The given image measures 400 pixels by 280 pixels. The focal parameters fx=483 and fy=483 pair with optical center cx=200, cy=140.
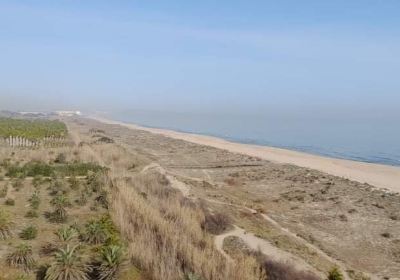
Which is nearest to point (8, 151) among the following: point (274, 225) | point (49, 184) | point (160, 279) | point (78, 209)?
point (49, 184)

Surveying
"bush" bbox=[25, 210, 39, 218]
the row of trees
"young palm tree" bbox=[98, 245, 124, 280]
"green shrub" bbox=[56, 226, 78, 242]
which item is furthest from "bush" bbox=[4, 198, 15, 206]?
the row of trees

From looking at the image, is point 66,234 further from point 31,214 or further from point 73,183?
point 73,183

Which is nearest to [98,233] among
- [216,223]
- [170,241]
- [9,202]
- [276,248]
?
[170,241]

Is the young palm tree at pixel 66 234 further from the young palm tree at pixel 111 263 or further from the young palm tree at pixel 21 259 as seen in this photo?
the young palm tree at pixel 111 263

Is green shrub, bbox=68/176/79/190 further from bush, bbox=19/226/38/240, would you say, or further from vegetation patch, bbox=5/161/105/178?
bush, bbox=19/226/38/240

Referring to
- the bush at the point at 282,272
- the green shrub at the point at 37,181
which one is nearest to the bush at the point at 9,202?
the green shrub at the point at 37,181

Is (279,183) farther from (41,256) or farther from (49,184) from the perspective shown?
(41,256)
